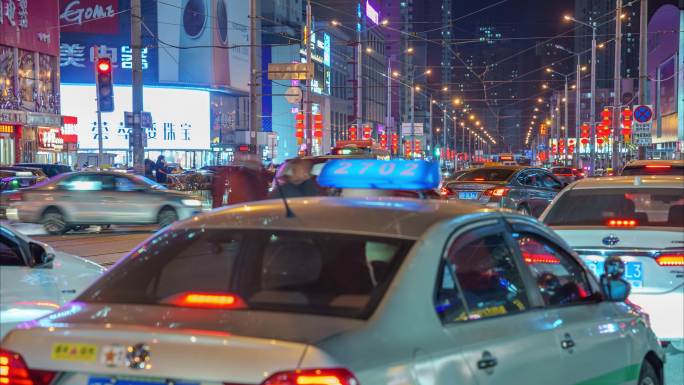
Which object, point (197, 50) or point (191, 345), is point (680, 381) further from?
point (197, 50)

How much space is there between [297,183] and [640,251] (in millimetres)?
4294

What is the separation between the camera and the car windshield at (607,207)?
29.0 ft

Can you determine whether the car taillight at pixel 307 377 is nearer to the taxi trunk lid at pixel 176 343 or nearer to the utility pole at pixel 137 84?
the taxi trunk lid at pixel 176 343

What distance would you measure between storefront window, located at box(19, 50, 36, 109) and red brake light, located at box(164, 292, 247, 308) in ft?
139

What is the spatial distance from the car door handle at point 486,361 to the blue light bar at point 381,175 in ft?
5.73

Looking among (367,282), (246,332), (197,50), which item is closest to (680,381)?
(367,282)

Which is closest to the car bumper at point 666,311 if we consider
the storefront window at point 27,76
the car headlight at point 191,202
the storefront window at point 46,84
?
the car headlight at point 191,202

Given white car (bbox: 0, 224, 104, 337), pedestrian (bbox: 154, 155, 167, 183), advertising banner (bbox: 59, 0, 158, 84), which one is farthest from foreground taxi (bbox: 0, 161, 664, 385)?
advertising banner (bbox: 59, 0, 158, 84)

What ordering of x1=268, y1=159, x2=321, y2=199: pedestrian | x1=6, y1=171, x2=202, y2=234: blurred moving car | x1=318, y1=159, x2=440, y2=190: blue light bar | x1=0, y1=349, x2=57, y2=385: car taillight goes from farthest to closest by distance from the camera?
x1=6, y1=171, x2=202, y2=234: blurred moving car → x1=268, y1=159, x2=321, y2=199: pedestrian → x1=318, y1=159, x2=440, y2=190: blue light bar → x1=0, y1=349, x2=57, y2=385: car taillight

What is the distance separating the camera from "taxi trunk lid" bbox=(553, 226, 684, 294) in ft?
25.1

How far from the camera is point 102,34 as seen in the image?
6944 centimetres

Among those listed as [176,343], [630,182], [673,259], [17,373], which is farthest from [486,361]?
[630,182]

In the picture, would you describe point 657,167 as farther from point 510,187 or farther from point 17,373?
point 17,373

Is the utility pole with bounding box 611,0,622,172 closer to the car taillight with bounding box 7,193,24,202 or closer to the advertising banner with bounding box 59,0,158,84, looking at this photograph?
the car taillight with bounding box 7,193,24,202
